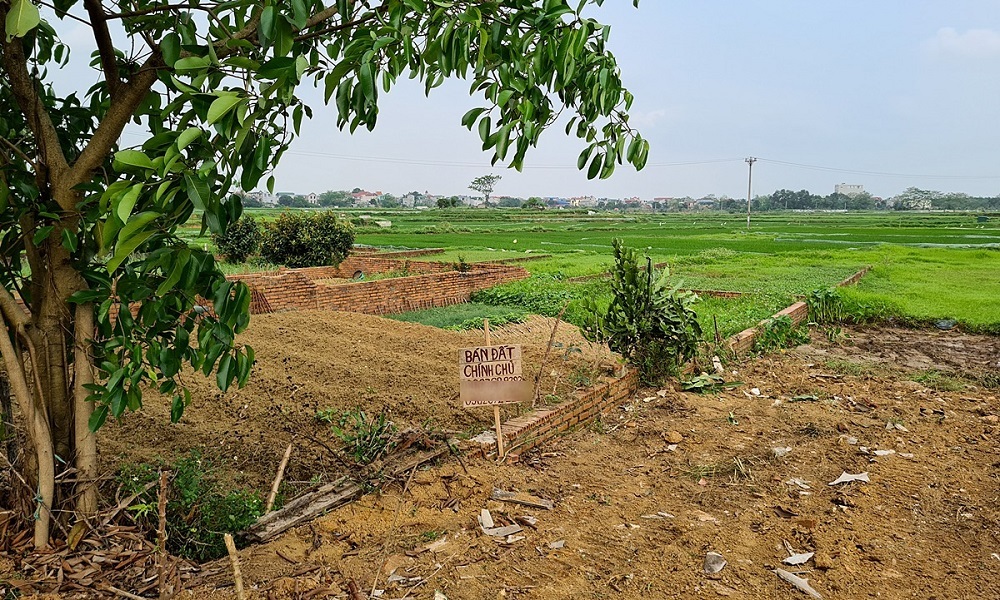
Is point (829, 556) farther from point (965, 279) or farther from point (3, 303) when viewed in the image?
point (965, 279)

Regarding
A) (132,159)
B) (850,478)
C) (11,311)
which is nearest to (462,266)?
(850,478)

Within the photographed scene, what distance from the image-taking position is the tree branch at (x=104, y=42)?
2559 mm

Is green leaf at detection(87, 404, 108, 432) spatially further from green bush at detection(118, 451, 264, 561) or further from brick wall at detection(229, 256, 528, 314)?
brick wall at detection(229, 256, 528, 314)

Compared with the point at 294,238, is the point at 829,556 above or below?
below

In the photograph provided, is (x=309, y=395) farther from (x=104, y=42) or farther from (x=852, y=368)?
(x=852, y=368)

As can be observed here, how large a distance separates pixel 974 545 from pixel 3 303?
14.6 ft

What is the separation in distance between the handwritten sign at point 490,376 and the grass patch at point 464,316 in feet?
17.7

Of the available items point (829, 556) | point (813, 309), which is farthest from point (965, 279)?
point (829, 556)

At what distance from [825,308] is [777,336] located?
2586 millimetres

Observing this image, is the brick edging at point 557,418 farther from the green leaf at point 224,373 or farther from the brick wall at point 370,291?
the brick wall at point 370,291

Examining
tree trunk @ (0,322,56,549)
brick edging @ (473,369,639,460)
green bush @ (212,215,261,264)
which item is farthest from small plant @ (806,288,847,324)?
green bush @ (212,215,261,264)

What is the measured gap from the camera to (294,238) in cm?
1775

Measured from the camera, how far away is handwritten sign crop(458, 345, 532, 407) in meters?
4.25

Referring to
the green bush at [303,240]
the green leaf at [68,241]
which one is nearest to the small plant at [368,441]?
the green leaf at [68,241]
